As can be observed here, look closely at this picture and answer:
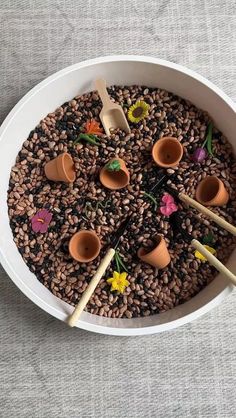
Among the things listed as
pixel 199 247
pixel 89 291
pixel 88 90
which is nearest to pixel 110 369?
pixel 89 291

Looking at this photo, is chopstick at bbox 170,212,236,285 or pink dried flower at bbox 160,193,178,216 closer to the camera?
chopstick at bbox 170,212,236,285

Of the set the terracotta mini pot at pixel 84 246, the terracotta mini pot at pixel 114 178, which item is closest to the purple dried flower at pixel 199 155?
the terracotta mini pot at pixel 114 178

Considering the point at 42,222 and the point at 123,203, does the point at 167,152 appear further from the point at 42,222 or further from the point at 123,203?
the point at 42,222

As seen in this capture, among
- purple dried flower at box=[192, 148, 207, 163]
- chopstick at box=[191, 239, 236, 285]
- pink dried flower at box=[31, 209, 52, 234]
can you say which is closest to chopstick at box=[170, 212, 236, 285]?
chopstick at box=[191, 239, 236, 285]

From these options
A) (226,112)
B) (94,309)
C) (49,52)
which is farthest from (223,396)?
(49,52)

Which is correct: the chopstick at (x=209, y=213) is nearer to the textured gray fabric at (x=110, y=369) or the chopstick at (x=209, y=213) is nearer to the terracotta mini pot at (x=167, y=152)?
the terracotta mini pot at (x=167, y=152)

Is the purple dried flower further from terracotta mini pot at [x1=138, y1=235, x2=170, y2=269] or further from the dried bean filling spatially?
terracotta mini pot at [x1=138, y1=235, x2=170, y2=269]
